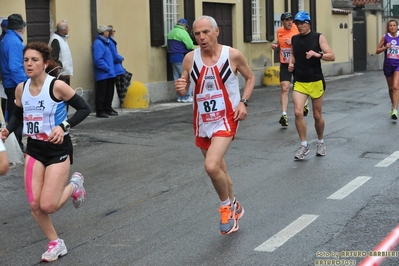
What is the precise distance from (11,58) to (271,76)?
1427 centimetres

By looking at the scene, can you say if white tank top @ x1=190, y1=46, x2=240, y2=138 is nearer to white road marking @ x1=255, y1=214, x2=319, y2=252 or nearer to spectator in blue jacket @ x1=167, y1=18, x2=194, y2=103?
white road marking @ x1=255, y1=214, x2=319, y2=252

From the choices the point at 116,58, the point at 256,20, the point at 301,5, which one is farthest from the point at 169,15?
the point at 301,5

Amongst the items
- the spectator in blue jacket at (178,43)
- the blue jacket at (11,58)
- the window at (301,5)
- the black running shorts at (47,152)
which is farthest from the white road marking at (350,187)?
the window at (301,5)

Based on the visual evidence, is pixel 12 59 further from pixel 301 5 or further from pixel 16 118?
pixel 301 5

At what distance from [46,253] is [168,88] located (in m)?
14.1

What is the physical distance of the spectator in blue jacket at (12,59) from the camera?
11789 mm

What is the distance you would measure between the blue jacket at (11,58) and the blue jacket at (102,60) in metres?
4.43

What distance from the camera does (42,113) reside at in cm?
646

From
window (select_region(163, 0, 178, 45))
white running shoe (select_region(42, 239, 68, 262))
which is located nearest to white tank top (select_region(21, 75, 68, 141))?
white running shoe (select_region(42, 239, 68, 262))

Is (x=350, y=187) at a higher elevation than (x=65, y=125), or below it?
below

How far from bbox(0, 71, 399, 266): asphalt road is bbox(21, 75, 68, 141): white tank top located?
98cm

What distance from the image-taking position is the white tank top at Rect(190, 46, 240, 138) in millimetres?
7094

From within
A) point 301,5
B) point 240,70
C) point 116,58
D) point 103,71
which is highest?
point 301,5

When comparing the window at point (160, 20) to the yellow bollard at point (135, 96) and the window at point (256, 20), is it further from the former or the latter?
the window at point (256, 20)
